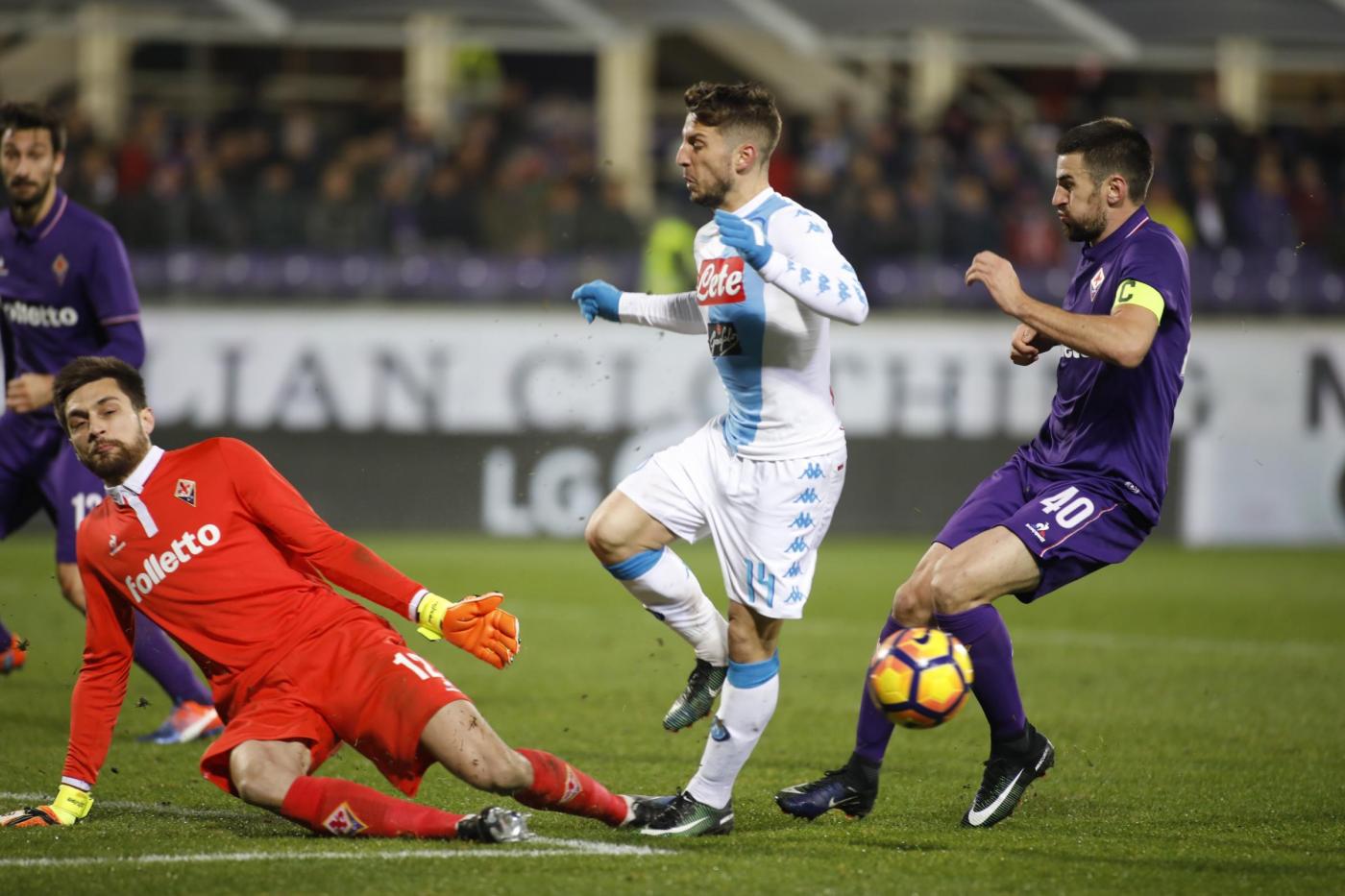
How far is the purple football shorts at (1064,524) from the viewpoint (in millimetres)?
5859

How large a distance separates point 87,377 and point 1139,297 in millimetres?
3121

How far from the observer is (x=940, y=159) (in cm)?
1755

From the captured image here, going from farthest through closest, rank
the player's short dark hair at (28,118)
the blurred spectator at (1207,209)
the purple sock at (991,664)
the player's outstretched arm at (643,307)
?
the blurred spectator at (1207,209) < the player's short dark hair at (28,118) < the player's outstretched arm at (643,307) < the purple sock at (991,664)

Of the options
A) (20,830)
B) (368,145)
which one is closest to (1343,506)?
(368,145)

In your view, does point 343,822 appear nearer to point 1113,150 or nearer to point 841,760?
point 841,760

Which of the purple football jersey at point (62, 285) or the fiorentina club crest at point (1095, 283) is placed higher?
the fiorentina club crest at point (1095, 283)

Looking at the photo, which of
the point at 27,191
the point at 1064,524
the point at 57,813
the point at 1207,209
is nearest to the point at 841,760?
the point at 1064,524

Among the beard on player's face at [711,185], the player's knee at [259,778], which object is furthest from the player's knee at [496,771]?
the beard on player's face at [711,185]

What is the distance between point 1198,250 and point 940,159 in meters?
2.50

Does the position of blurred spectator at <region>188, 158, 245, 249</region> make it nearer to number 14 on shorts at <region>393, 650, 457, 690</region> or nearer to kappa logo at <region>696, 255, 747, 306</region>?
kappa logo at <region>696, 255, 747, 306</region>

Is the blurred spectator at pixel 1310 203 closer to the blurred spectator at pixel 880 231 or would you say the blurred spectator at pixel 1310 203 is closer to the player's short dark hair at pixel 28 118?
the blurred spectator at pixel 880 231

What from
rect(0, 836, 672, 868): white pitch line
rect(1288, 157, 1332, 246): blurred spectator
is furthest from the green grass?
rect(1288, 157, 1332, 246): blurred spectator

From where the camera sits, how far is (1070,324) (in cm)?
552

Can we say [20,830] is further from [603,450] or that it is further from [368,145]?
[368,145]
